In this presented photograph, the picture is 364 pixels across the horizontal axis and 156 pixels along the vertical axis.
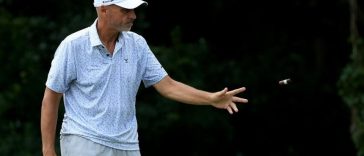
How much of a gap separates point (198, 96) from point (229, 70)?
25.4ft

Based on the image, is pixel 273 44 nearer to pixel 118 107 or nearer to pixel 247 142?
pixel 247 142

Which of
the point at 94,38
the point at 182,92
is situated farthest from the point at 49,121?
the point at 182,92

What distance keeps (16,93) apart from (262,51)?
10.7ft

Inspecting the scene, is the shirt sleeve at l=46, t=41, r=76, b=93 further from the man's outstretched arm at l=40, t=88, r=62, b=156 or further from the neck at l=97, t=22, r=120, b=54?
the neck at l=97, t=22, r=120, b=54

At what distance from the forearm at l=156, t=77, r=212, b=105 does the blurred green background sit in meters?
5.81

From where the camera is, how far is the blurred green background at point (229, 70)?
42.4 feet

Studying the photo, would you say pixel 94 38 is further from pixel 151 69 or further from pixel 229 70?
pixel 229 70

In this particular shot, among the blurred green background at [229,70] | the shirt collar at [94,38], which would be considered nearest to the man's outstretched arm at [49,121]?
the shirt collar at [94,38]

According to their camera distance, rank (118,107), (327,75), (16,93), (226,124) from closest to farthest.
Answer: (118,107)
(16,93)
(226,124)
(327,75)

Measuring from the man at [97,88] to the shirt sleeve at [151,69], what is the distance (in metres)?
0.15

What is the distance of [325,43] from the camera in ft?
49.9

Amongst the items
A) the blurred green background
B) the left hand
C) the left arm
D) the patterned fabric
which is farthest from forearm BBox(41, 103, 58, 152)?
the blurred green background

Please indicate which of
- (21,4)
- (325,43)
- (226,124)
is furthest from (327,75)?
(21,4)

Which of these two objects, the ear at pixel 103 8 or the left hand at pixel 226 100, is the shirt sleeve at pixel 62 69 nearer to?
the ear at pixel 103 8
